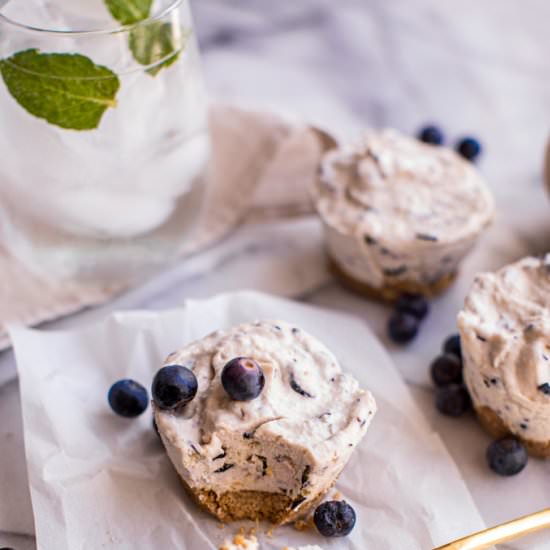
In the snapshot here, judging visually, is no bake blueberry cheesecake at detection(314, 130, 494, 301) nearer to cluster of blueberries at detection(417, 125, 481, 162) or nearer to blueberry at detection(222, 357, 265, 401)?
cluster of blueberries at detection(417, 125, 481, 162)

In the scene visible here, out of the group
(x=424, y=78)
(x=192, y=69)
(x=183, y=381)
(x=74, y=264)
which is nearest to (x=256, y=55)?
(x=424, y=78)

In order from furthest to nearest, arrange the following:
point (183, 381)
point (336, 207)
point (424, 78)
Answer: point (424, 78)
point (336, 207)
point (183, 381)

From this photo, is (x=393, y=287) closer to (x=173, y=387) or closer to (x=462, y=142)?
(x=462, y=142)

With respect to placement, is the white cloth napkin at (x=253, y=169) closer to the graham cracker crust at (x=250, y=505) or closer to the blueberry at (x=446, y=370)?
the blueberry at (x=446, y=370)

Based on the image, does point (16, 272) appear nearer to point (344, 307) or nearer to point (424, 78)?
point (344, 307)

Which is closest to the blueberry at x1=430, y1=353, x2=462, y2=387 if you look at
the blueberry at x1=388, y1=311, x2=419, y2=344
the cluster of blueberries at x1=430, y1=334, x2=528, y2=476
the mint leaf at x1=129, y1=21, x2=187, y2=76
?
the cluster of blueberries at x1=430, y1=334, x2=528, y2=476
